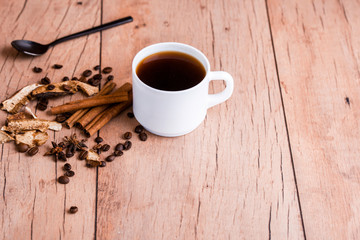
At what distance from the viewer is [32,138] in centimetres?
140

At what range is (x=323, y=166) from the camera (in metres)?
1.42

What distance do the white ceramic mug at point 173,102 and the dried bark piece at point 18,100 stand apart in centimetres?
40

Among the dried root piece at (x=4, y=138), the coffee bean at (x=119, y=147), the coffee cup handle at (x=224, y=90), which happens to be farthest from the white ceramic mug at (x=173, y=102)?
the dried root piece at (x=4, y=138)

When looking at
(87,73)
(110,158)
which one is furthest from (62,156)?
(87,73)

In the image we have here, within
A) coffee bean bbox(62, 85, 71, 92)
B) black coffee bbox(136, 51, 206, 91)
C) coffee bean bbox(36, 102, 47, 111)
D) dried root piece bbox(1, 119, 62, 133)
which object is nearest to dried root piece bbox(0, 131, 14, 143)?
dried root piece bbox(1, 119, 62, 133)

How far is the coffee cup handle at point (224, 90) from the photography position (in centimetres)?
136

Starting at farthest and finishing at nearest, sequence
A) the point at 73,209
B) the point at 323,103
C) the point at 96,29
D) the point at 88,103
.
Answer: the point at 96,29
the point at 323,103
the point at 88,103
the point at 73,209

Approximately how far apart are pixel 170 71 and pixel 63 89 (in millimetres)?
415

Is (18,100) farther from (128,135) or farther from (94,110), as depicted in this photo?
(128,135)

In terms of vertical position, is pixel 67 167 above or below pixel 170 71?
below

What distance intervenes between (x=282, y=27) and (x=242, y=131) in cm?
61

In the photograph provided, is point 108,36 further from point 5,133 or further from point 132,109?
point 5,133

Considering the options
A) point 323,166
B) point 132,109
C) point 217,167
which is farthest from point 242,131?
point 132,109

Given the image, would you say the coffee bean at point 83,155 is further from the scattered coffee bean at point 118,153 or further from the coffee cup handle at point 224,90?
the coffee cup handle at point 224,90
